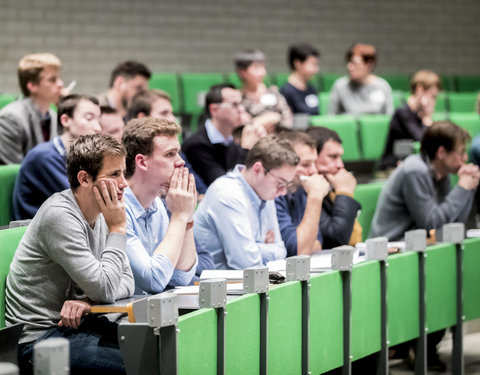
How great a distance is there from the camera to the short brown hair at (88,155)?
8.38 ft

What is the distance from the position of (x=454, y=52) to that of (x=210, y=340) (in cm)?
757

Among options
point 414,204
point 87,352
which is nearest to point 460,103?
point 414,204

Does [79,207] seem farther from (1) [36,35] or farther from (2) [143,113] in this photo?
(1) [36,35]

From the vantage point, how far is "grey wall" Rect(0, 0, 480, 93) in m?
7.24

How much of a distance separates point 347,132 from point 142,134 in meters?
3.18

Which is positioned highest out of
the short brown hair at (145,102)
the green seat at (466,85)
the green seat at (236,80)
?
the green seat at (236,80)

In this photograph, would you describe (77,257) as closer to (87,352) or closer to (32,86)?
(87,352)

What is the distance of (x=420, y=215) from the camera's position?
13.7 ft

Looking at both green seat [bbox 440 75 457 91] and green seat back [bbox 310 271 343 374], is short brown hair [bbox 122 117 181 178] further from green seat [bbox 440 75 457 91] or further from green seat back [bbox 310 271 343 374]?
green seat [bbox 440 75 457 91]

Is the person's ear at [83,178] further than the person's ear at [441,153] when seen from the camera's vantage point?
No

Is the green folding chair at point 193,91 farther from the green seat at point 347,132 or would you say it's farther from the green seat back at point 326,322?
the green seat back at point 326,322

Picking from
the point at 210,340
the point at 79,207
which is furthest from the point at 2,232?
the point at 210,340

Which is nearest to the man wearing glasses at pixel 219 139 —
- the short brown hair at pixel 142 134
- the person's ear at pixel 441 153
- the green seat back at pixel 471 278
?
the person's ear at pixel 441 153

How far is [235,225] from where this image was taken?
3283mm
